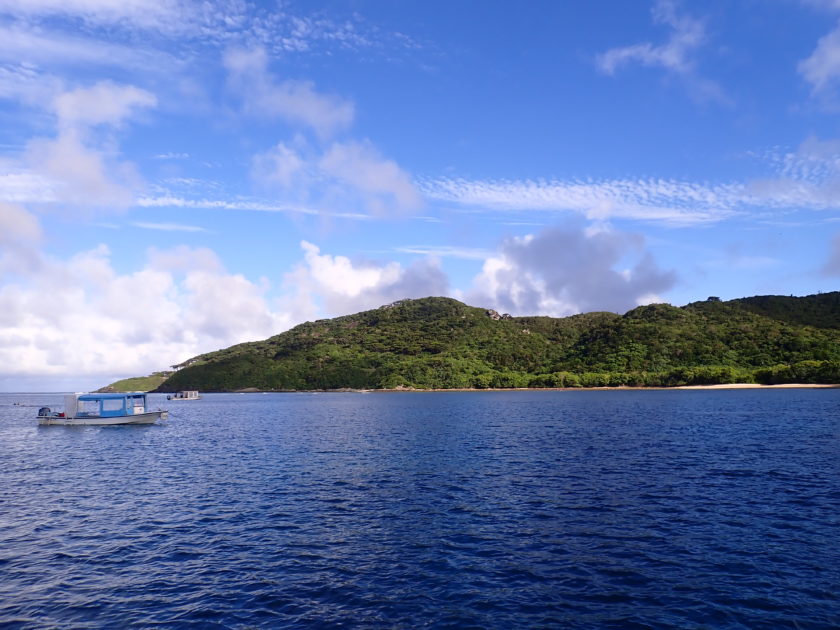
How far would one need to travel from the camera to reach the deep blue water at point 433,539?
2550cm

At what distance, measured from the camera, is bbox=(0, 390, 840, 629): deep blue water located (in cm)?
2550

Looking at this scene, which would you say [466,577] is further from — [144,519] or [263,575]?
[144,519]

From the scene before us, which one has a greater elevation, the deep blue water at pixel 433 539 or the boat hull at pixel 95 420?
the boat hull at pixel 95 420

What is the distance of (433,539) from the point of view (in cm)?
3619

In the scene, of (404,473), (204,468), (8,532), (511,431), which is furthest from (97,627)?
(511,431)

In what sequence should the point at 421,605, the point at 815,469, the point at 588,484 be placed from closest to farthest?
the point at 421,605 → the point at 588,484 → the point at 815,469

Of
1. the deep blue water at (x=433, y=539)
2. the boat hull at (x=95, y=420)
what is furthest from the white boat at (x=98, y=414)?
the deep blue water at (x=433, y=539)

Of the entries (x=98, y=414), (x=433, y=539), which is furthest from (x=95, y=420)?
(x=433, y=539)

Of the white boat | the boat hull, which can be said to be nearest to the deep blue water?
the boat hull

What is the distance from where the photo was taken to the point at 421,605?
2592cm

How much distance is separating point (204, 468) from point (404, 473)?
26.6 m

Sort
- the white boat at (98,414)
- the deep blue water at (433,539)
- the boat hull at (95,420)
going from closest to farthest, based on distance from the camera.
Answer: the deep blue water at (433,539) → the boat hull at (95,420) → the white boat at (98,414)

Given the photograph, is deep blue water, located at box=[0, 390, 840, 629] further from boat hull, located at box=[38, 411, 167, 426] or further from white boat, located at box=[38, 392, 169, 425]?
white boat, located at box=[38, 392, 169, 425]

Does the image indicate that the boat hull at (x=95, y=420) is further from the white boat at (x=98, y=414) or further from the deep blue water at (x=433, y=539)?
the deep blue water at (x=433, y=539)
